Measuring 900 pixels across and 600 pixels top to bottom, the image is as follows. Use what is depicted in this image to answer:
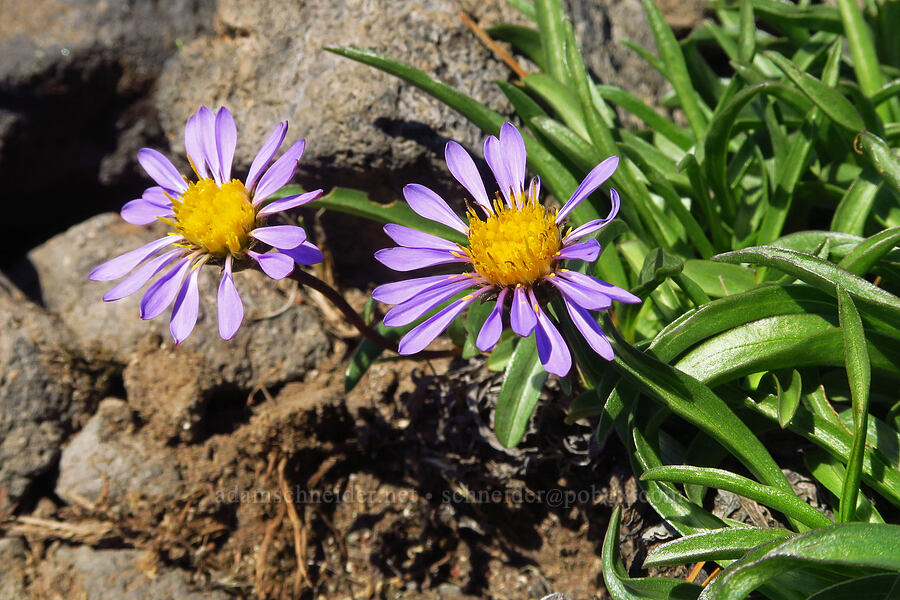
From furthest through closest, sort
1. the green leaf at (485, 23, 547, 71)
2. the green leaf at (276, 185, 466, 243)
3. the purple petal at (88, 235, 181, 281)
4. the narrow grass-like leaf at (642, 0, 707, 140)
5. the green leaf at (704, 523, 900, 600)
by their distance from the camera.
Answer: the green leaf at (485, 23, 547, 71), the narrow grass-like leaf at (642, 0, 707, 140), the green leaf at (276, 185, 466, 243), the purple petal at (88, 235, 181, 281), the green leaf at (704, 523, 900, 600)

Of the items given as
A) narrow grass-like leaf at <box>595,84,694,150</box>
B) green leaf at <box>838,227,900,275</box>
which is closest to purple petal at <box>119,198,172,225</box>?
narrow grass-like leaf at <box>595,84,694,150</box>

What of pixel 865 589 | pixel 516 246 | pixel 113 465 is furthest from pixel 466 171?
pixel 113 465

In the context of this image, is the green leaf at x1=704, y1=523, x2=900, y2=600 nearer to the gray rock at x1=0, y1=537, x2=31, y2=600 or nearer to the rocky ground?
the rocky ground

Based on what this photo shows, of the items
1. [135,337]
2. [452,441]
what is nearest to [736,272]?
[452,441]

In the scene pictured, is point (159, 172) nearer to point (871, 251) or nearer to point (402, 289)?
point (402, 289)

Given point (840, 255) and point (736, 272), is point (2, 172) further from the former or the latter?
point (840, 255)

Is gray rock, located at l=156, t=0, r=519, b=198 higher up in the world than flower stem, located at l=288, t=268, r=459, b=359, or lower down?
higher up

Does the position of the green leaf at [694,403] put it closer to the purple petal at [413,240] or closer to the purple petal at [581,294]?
the purple petal at [581,294]
